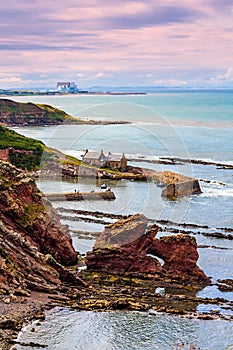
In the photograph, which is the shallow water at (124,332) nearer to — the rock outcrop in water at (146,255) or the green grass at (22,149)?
the rock outcrop in water at (146,255)

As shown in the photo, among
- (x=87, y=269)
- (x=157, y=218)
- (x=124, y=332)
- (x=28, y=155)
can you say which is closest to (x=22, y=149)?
(x=28, y=155)

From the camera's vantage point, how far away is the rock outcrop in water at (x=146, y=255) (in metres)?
47.2

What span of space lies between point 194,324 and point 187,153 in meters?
93.8

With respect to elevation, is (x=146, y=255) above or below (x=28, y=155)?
below

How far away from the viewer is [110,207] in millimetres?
75438

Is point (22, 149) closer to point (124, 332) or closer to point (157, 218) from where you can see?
point (157, 218)

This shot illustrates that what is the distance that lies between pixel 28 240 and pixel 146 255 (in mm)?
8116

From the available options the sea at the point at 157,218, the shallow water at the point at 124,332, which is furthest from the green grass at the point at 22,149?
the shallow water at the point at 124,332

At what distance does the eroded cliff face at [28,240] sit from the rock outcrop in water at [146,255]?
275 centimetres

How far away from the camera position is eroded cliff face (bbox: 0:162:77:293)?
41.3 metres

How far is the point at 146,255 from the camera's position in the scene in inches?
1893

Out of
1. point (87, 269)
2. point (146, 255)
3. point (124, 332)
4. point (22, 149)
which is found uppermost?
point (22, 149)

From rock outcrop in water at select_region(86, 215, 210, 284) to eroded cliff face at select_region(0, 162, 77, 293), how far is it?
2745 millimetres

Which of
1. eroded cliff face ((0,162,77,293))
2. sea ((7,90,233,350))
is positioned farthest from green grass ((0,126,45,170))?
eroded cliff face ((0,162,77,293))
